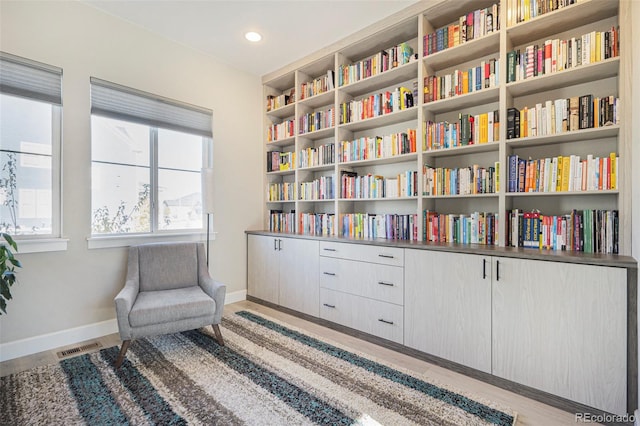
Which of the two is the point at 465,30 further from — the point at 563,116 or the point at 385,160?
the point at 385,160

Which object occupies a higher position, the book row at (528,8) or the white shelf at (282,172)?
the book row at (528,8)

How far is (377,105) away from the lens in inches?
117

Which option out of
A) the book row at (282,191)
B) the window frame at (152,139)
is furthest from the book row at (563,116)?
the window frame at (152,139)

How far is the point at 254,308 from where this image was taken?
3475 mm

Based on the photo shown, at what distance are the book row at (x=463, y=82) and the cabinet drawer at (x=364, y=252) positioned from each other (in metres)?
1.31

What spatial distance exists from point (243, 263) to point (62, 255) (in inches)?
69.2

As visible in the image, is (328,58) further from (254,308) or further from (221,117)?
(254,308)

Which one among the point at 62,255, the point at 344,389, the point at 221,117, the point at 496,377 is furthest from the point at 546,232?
the point at 62,255

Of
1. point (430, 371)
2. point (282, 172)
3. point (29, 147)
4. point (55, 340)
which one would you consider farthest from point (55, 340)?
point (430, 371)

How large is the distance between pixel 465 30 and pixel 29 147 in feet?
11.6

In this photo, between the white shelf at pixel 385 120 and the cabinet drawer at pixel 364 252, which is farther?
the white shelf at pixel 385 120

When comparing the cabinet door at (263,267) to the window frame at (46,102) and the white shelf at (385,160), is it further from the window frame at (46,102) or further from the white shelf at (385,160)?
the window frame at (46,102)

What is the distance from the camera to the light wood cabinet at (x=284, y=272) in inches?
122

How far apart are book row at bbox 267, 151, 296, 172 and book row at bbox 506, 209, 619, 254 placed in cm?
236
